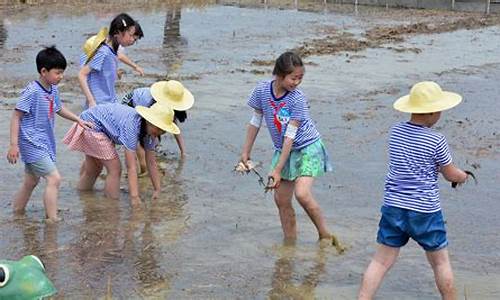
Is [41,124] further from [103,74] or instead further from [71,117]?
[103,74]

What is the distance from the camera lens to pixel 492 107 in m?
11.2

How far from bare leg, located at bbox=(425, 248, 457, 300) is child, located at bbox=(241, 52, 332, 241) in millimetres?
1267

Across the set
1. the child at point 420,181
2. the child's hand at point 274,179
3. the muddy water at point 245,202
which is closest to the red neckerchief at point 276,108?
the child's hand at point 274,179

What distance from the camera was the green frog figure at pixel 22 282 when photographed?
3.46 m

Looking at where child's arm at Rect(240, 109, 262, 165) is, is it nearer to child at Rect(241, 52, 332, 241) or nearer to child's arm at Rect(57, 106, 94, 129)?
child at Rect(241, 52, 332, 241)

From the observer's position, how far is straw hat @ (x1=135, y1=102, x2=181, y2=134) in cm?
662

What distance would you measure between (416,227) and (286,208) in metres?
1.56

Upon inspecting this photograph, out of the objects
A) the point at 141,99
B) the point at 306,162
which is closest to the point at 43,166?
the point at 141,99

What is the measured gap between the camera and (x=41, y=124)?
6.52 meters

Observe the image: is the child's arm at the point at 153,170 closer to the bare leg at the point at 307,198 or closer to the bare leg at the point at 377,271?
the bare leg at the point at 307,198

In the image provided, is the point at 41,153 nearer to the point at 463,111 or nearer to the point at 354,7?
the point at 463,111

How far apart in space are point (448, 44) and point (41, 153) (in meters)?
12.3

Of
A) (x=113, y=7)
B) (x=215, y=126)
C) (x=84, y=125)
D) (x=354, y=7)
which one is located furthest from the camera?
(x=354, y=7)

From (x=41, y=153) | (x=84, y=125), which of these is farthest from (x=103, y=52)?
(x=41, y=153)
